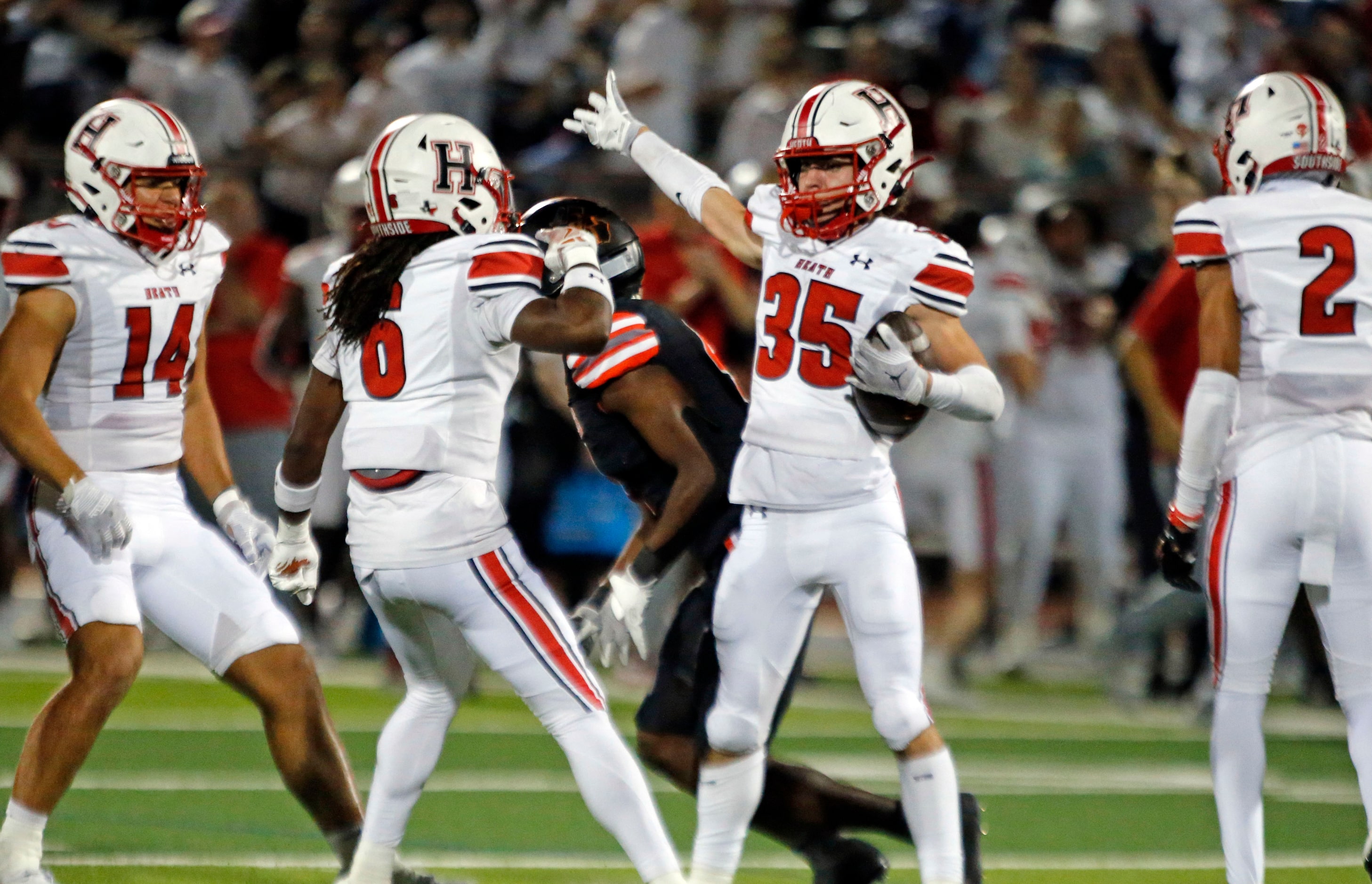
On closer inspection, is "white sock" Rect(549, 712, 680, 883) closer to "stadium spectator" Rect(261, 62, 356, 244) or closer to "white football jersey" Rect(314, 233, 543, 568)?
"white football jersey" Rect(314, 233, 543, 568)

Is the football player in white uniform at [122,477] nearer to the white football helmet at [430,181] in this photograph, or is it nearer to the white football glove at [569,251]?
the white football helmet at [430,181]

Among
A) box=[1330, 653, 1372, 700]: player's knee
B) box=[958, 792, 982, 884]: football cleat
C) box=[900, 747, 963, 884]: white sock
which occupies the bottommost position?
box=[958, 792, 982, 884]: football cleat

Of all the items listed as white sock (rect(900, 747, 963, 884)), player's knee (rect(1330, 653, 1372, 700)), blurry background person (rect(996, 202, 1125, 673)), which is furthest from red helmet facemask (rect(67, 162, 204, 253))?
blurry background person (rect(996, 202, 1125, 673))

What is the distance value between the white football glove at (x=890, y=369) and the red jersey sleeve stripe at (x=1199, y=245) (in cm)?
73

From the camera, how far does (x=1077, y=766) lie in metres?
6.21

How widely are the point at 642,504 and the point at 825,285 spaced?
31.9 inches

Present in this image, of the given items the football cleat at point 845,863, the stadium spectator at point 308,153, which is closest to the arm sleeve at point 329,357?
the football cleat at point 845,863

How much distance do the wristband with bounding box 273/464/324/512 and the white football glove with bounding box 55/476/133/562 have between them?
0.33 meters

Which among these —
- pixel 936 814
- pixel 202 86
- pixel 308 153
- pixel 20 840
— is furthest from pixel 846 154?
pixel 202 86

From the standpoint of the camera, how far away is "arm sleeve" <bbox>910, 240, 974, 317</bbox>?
11.9 ft

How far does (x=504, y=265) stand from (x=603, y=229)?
698mm

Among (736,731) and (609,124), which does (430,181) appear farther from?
(736,731)

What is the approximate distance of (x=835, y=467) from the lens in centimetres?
369

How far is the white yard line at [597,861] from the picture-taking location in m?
4.36
